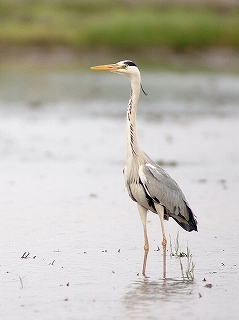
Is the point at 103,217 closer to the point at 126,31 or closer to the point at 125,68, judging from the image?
the point at 125,68

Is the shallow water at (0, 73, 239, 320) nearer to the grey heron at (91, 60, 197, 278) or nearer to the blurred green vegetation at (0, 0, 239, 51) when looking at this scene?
the grey heron at (91, 60, 197, 278)

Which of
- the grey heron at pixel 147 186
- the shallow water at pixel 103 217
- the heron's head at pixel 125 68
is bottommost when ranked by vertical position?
the shallow water at pixel 103 217

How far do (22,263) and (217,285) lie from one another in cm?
189

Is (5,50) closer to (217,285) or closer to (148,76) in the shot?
(148,76)

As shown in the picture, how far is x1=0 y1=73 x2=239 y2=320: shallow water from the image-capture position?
6.70 metres

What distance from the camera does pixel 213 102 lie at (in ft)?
81.4

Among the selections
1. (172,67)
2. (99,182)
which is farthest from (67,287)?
(172,67)

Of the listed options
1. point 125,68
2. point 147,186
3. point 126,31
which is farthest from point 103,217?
point 126,31

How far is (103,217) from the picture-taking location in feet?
32.5

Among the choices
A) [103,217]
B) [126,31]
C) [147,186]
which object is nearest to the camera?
[147,186]

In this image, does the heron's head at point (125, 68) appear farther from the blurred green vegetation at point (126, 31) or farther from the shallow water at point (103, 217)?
the blurred green vegetation at point (126, 31)

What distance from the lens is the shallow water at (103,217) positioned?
6699mm

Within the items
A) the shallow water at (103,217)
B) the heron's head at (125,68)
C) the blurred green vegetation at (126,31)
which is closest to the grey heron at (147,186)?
the heron's head at (125,68)

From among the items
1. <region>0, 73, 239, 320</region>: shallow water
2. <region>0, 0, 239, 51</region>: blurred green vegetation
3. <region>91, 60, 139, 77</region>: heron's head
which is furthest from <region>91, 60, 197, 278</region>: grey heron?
<region>0, 0, 239, 51</region>: blurred green vegetation
